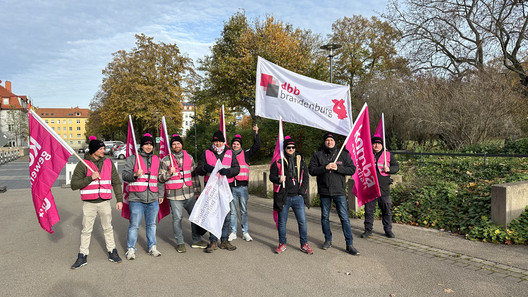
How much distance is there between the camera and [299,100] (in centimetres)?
717

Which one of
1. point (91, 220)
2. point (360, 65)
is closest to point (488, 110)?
point (91, 220)

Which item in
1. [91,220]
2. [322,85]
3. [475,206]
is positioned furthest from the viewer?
[322,85]

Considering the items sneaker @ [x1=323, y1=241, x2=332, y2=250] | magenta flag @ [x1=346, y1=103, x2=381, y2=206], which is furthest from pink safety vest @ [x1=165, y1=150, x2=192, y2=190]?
magenta flag @ [x1=346, y1=103, x2=381, y2=206]

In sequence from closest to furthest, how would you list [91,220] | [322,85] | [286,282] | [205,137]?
1. [286,282]
2. [91,220]
3. [322,85]
4. [205,137]

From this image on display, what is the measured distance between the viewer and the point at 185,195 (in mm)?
5965

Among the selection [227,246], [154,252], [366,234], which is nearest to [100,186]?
[154,252]

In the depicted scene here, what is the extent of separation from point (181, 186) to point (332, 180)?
7.75 ft

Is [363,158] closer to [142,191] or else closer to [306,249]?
[306,249]

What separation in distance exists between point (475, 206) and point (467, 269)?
→ 2335 millimetres

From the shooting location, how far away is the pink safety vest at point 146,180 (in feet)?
18.1

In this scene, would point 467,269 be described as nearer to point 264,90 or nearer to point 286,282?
point 286,282

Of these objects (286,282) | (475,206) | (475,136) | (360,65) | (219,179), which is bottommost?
(286,282)

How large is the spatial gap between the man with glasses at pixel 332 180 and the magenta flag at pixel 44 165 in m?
3.70

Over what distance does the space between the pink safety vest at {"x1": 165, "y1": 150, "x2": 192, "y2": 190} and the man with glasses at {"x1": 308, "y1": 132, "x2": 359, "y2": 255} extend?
1.94m
